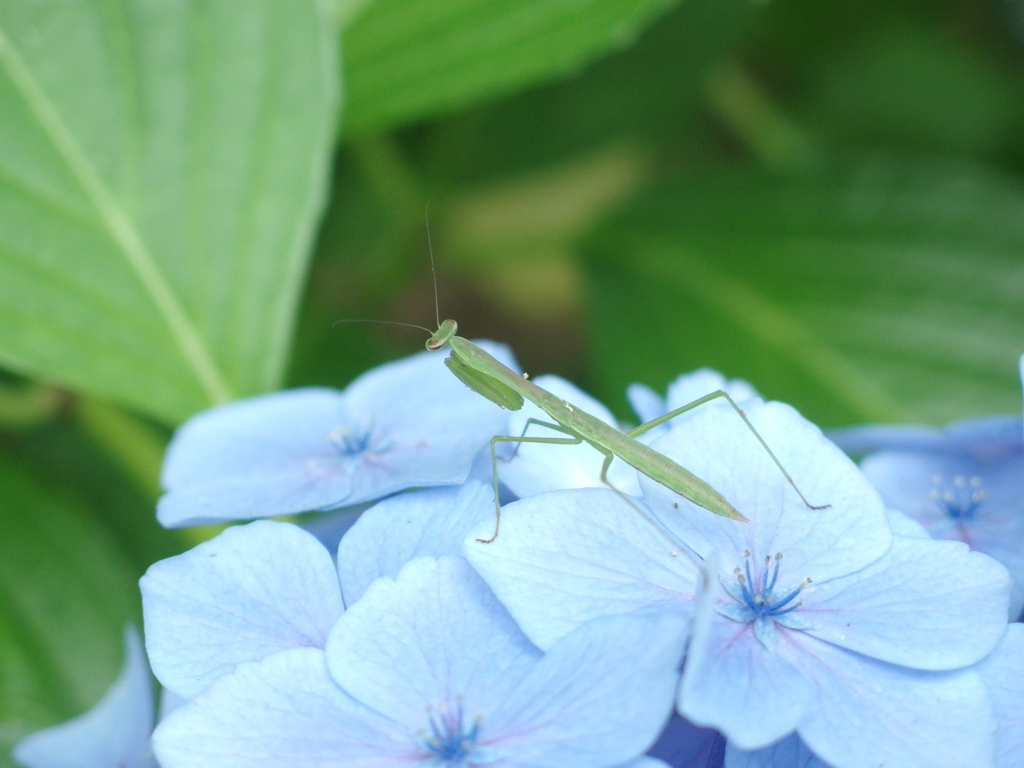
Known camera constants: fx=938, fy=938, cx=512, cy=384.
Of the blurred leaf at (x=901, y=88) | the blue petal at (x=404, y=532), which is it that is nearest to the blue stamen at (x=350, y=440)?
the blue petal at (x=404, y=532)

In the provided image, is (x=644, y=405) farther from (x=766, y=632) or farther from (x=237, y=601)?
(x=237, y=601)

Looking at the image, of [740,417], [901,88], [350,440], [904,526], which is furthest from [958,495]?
[901,88]

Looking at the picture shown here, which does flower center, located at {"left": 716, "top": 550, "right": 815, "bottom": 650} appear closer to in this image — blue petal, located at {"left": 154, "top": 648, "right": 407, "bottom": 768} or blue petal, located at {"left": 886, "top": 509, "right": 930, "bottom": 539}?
blue petal, located at {"left": 886, "top": 509, "right": 930, "bottom": 539}

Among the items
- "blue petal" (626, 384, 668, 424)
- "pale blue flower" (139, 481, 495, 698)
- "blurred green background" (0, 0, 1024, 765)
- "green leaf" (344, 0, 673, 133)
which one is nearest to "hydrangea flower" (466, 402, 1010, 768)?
"pale blue flower" (139, 481, 495, 698)

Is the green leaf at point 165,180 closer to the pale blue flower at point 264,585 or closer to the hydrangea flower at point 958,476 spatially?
the pale blue flower at point 264,585

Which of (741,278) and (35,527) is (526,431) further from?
(741,278)

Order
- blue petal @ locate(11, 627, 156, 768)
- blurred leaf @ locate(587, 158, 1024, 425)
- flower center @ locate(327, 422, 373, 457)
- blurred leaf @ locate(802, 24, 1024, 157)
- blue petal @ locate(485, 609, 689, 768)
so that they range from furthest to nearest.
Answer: blurred leaf @ locate(802, 24, 1024, 157)
blurred leaf @ locate(587, 158, 1024, 425)
flower center @ locate(327, 422, 373, 457)
blue petal @ locate(11, 627, 156, 768)
blue petal @ locate(485, 609, 689, 768)
